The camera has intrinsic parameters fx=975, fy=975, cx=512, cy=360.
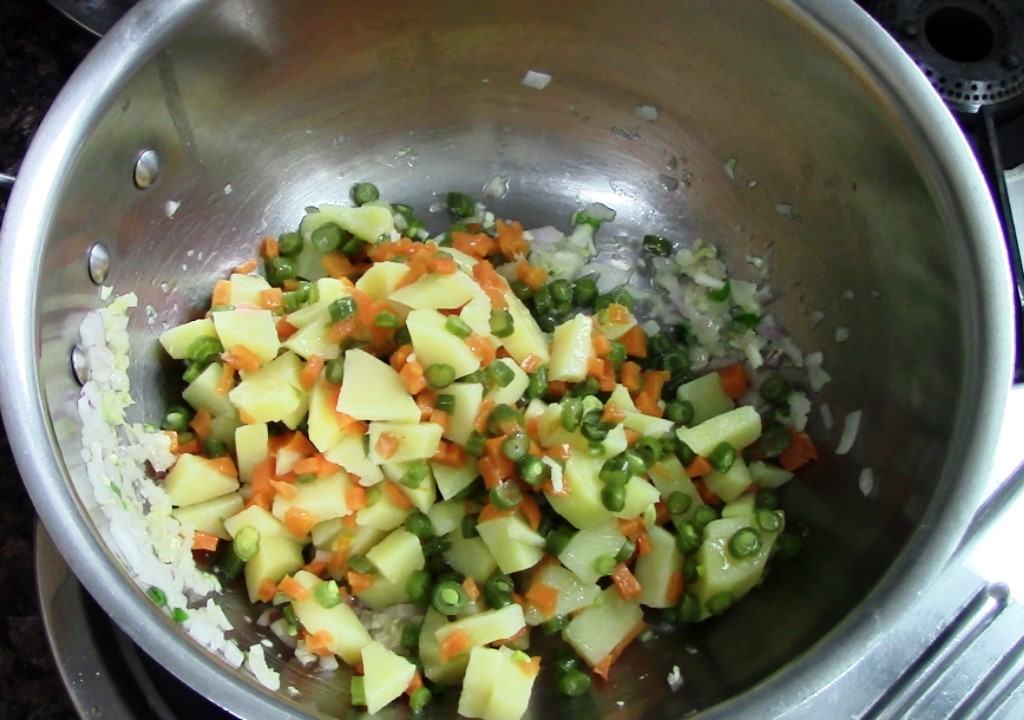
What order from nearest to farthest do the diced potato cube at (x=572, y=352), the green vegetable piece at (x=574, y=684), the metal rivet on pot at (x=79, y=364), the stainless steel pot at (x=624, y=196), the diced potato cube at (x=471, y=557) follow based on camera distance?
the stainless steel pot at (x=624, y=196), the metal rivet on pot at (x=79, y=364), the green vegetable piece at (x=574, y=684), the diced potato cube at (x=471, y=557), the diced potato cube at (x=572, y=352)

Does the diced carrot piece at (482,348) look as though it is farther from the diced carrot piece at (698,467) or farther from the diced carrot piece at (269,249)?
the diced carrot piece at (269,249)

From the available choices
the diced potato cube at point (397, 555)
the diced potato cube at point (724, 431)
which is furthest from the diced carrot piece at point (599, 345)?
the diced potato cube at point (397, 555)

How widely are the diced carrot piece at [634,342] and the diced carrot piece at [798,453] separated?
1.23 ft

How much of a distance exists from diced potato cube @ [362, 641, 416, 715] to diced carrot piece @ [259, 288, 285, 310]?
2.43ft

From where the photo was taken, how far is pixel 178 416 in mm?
1917

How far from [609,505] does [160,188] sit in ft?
3.52

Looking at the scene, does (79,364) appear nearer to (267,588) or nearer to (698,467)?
(267,588)

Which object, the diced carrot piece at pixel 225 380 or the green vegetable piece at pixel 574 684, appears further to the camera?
the diced carrot piece at pixel 225 380

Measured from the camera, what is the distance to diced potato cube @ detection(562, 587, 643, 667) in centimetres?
184

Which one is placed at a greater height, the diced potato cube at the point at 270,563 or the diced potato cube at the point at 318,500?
the diced potato cube at the point at 318,500

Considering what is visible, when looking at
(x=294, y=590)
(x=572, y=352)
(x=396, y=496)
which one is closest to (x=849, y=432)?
(x=572, y=352)

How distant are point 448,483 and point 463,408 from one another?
0.50 feet

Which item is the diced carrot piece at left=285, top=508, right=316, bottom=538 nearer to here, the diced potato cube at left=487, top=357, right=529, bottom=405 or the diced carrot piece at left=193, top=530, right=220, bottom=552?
A: the diced carrot piece at left=193, top=530, right=220, bottom=552

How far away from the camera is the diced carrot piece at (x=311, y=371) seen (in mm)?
1907
